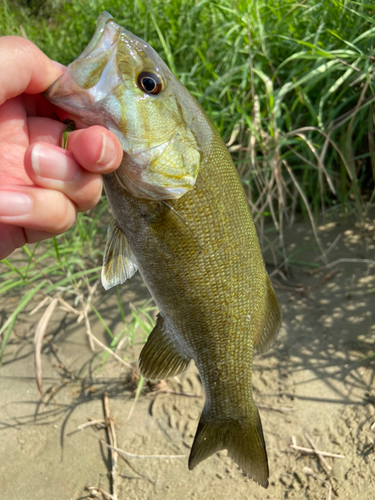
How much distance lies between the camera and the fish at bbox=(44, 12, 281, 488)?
988 mm

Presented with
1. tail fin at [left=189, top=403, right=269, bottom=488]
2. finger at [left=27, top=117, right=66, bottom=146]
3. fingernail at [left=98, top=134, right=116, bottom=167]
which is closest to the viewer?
fingernail at [left=98, top=134, right=116, bottom=167]

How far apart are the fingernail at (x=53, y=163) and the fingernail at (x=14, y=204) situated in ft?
0.25

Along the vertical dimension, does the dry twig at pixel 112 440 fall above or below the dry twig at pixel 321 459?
above

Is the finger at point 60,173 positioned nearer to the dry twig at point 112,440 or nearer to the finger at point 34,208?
the finger at point 34,208

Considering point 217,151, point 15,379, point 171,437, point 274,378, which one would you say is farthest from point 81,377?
point 217,151

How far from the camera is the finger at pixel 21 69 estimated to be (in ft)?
3.43

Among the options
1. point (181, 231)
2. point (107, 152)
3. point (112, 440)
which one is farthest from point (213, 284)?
point (112, 440)

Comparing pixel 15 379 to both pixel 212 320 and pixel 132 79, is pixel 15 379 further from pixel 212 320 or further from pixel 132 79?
pixel 132 79

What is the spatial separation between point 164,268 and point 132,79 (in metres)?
0.54

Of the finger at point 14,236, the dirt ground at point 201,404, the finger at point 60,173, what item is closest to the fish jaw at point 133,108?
the finger at point 60,173

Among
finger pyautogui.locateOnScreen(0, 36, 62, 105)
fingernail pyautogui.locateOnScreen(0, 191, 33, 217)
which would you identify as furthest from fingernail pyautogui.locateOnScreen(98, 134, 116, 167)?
finger pyautogui.locateOnScreen(0, 36, 62, 105)

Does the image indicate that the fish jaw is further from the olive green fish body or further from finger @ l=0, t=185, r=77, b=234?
finger @ l=0, t=185, r=77, b=234

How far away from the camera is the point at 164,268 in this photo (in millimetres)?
1165

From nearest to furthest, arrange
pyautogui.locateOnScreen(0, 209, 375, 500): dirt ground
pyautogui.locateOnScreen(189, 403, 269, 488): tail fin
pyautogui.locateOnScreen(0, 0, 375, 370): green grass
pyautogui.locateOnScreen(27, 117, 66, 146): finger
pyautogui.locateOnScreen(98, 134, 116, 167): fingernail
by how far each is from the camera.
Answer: pyautogui.locateOnScreen(98, 134, 116, 167): fingernail → pyautogui.locateOnScreen(27, 117, 66, 146): finger → pyautogui.locateOnScreen(189, 403, 269, 488): tail fin → pyautogui.locateOnScreen(0, 209, 375, 500): dirt ground → pyautogui.locateOnScreen(0, 0, 375, 370): green grass
